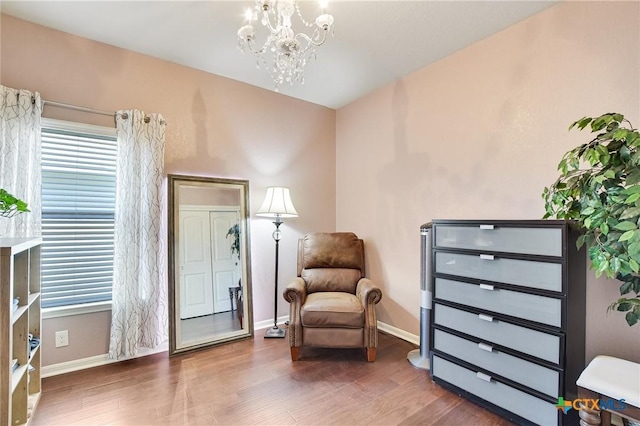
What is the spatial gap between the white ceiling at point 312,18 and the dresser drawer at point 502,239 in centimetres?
153

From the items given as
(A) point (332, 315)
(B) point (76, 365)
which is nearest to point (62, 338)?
(B) point (76, 365)

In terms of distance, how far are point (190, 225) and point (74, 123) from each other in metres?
1.19

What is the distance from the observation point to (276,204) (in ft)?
9.82

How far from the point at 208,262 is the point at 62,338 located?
1199mm

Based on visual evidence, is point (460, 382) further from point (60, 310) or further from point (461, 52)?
point (60, 310)

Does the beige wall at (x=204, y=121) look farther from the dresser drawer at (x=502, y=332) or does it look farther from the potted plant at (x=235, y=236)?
the dresser drawer at (x=502, y=332)

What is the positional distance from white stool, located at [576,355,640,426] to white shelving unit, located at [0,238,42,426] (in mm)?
2696

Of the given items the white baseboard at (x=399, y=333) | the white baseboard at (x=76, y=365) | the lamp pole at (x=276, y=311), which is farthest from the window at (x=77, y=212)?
the white baseboard at (x=399, y=333)

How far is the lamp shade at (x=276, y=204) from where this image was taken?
9.75 feet

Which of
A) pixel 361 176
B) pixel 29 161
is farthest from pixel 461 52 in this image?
pixel 29 161

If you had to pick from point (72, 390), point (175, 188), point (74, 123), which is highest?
point (74, 123)

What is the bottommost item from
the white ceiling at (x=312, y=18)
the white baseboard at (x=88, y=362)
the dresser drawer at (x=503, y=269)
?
the white baseboard at (x=88, y=362)

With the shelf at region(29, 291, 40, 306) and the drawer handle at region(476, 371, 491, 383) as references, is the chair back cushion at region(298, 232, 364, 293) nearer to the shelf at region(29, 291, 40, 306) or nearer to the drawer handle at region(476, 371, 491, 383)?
the drawer handle at region(476, 371, 491, 383)

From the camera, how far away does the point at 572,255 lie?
1.60m
